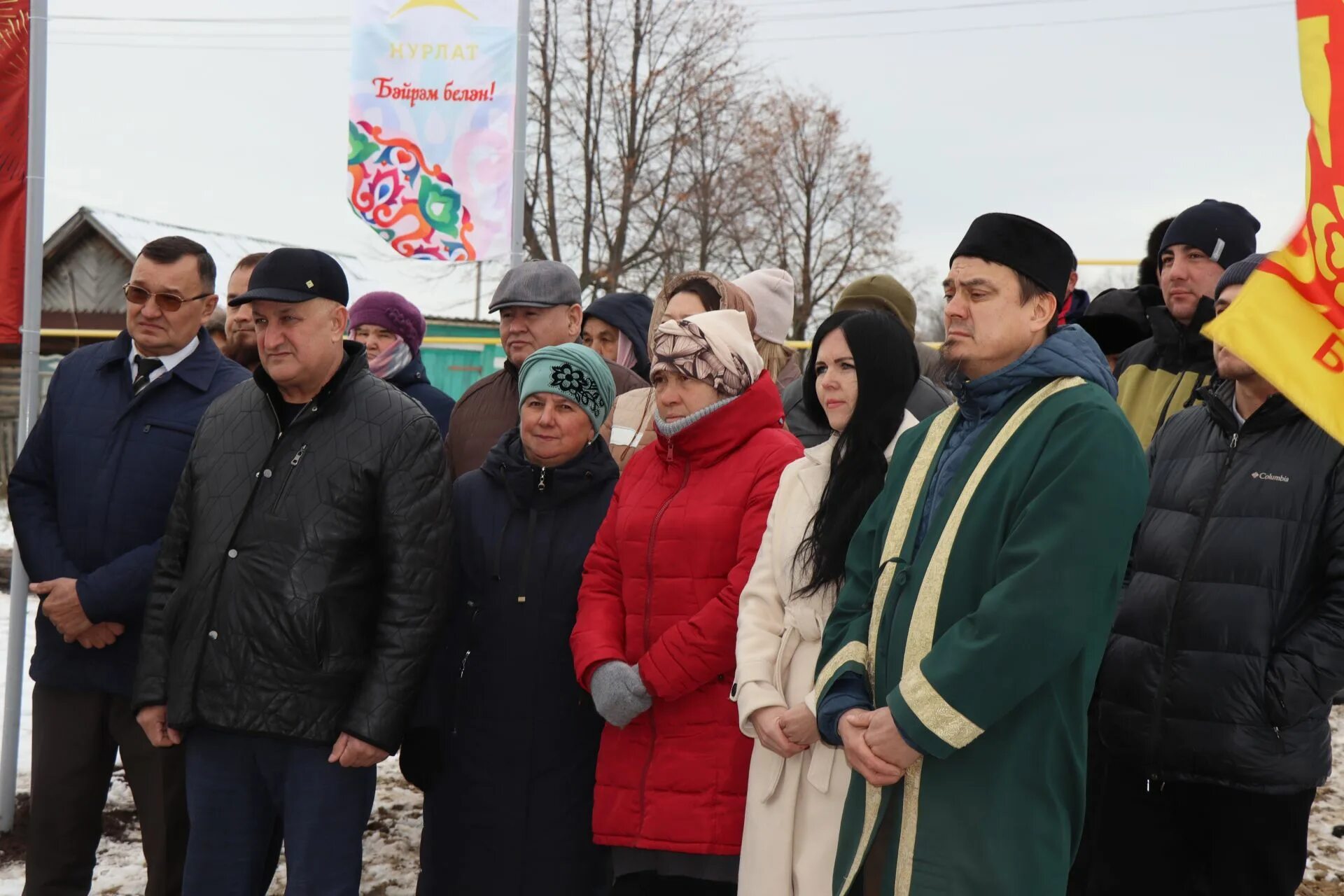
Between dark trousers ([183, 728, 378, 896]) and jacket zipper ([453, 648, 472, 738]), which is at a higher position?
jacket zipper ([453, 648, 472, 738])

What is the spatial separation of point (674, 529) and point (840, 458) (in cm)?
47

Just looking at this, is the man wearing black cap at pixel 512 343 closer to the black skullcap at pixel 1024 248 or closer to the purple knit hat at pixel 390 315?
the purple knit hat at pixel 390 315

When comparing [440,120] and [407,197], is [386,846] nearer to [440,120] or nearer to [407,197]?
[407,197]

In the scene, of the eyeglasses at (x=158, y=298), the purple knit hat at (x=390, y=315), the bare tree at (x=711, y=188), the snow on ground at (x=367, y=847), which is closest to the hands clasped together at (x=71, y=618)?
the eyeglasses at (x=158, y=298)

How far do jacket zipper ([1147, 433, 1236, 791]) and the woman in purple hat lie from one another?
3.06 metres

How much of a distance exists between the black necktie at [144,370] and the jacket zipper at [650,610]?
1.74 m

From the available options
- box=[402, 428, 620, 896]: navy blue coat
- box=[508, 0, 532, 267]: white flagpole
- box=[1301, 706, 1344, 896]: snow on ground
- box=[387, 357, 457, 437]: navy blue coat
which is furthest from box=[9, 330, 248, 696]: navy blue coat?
box=[1301, 706, 1344, 896]: snow on ground

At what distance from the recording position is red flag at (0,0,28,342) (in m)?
4.92

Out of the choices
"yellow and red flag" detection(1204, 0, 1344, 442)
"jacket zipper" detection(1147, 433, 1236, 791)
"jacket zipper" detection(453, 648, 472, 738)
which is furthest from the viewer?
"jacket zipper" detection(453, 648, 472, 738)

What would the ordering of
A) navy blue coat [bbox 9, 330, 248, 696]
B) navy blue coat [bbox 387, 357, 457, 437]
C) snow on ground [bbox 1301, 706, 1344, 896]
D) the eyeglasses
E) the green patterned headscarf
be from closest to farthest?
the green patterned headscarf
navy blue coat [bbox 9, 330, 248, 696]
the eyeglasses
snow on ground [bbox 1301, 706, 1344, 896]
navy blue coat [bbox 387, 357, 457, 437]

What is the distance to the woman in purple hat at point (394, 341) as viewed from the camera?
207 inches

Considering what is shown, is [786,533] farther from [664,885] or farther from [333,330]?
[333,330]

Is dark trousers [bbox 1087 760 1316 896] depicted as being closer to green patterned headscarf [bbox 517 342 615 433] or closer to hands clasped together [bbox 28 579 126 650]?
green patterned headscarf [bbox 517 342 615 433]

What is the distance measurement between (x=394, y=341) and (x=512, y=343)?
3.52 ft
